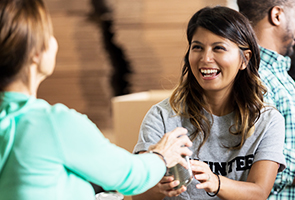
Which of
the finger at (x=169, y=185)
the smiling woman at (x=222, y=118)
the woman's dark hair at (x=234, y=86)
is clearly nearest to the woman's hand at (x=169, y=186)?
the finger at (x=169, y=185)

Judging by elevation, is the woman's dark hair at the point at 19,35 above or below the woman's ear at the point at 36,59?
above

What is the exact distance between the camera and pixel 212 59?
1.26 metres

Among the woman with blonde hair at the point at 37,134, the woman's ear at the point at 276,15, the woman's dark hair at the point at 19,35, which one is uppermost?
the woman's ear at the point at 276,15

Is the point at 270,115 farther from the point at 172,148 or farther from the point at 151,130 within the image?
the point at 172,148

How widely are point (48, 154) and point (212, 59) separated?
2.45 feet

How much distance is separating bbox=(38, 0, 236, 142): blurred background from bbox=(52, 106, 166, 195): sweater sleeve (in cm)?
132

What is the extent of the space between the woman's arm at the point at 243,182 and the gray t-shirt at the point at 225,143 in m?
0.03

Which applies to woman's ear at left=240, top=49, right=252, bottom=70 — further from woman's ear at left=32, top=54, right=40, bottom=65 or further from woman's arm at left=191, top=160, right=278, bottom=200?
woman's ear at left=32, top=54, right=40, bottom=65

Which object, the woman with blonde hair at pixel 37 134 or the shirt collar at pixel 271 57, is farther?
the shirt collar at pixel 271 57

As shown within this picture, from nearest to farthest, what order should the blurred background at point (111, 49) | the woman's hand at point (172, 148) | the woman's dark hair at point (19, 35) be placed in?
the woman's dark hair at point (19, 35) < the woman's hand at point (172, 148) < the blurred background at point (111, 49)

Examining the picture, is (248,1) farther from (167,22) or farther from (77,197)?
(77,197)

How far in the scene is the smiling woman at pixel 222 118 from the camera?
1.24 m

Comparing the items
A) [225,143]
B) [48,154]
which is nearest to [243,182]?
[225,143]

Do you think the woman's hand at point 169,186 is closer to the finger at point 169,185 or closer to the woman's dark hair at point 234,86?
the finger at point 169,185
